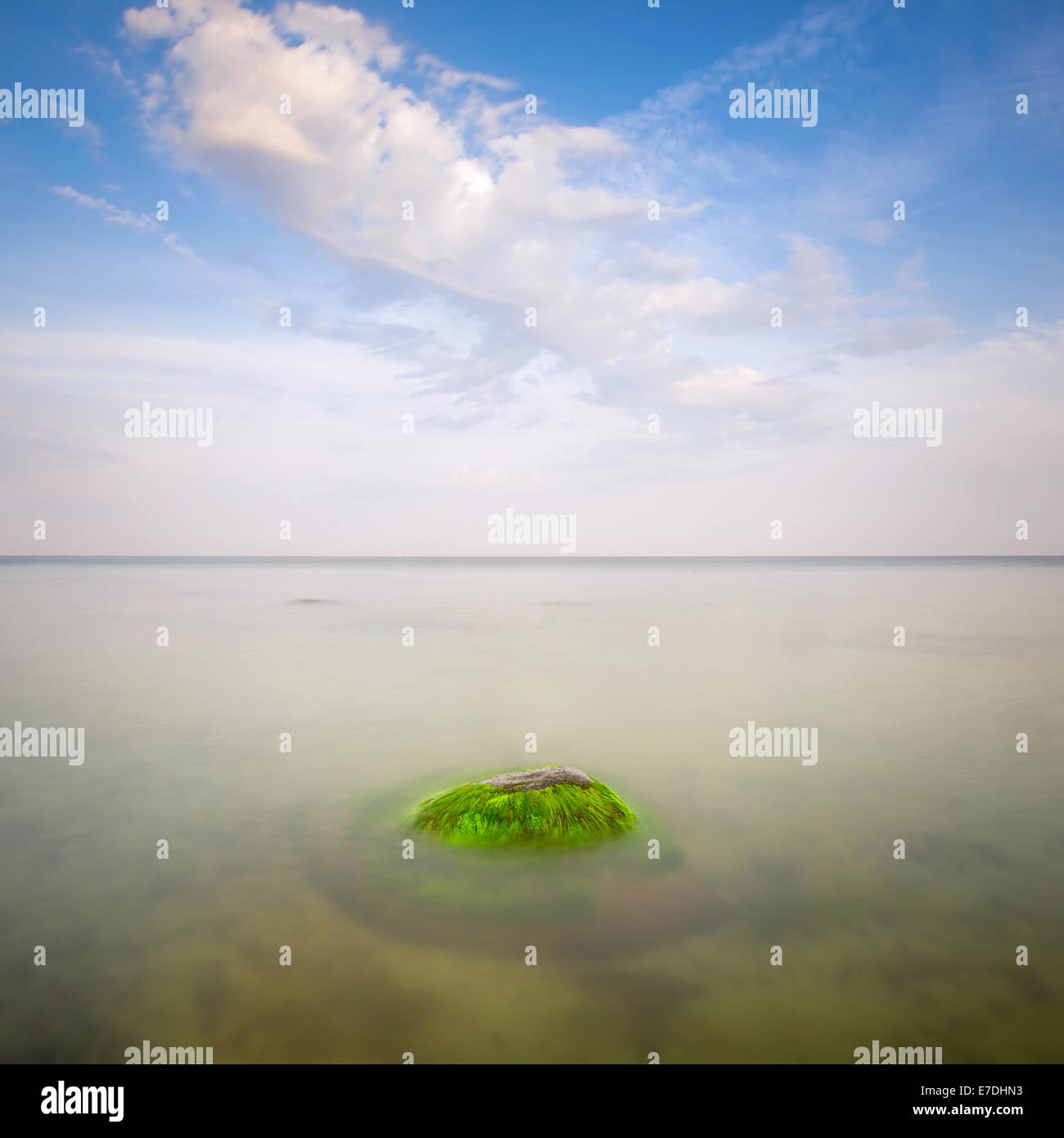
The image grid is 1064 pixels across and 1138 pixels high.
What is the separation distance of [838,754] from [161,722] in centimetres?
1523

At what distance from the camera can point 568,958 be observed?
614 cm

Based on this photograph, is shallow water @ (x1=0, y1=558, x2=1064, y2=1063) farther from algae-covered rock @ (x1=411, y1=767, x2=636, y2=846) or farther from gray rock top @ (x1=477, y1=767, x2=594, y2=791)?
gray rock top @ (x1=477, y1=767, x2=594, y2=791)

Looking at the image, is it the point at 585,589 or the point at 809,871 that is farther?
the point at 585,589

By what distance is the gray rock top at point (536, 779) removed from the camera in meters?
9.16

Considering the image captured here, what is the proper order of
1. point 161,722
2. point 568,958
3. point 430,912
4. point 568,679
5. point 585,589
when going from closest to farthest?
point 568,958 → point 430,912 → point 161,722 → point 568,679 → point 585,589

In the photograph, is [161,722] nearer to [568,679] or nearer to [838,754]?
[568,679]

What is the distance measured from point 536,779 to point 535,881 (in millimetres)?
1884

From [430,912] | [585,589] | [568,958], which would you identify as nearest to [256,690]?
[430,912]

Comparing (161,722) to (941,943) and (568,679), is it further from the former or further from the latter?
(941,943)

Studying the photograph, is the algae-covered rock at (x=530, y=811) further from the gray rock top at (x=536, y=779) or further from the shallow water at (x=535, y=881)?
the shallow water at (x=535, y=881)

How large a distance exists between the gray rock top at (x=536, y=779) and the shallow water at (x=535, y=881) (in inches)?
45.7

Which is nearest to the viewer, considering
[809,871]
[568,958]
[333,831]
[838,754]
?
[568,958]

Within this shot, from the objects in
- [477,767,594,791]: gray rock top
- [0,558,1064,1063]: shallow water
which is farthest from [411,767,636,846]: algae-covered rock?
[0,558,1064,1063]: shallow water

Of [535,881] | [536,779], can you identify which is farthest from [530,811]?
[535,881]
